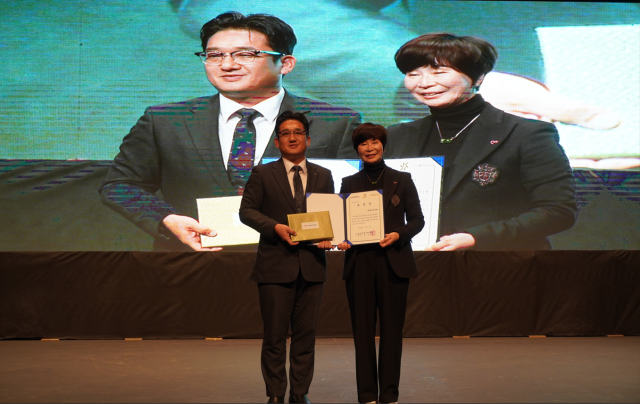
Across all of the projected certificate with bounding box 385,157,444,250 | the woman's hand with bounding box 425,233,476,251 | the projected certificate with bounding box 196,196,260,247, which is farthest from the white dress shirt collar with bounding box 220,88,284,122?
the woman's hand with bounding box 425,233,476,251

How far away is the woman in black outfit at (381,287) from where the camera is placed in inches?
100

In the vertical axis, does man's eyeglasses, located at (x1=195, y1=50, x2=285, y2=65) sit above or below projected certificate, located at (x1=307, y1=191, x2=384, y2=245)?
above

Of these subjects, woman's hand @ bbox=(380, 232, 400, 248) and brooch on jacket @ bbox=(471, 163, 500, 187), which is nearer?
woman's hand @ bbox=(380, 232, 400, 248)

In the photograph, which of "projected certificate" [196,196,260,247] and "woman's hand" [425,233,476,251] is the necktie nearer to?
"projected certificate" [196,196,260,247]

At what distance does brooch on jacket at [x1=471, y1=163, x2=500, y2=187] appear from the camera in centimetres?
507

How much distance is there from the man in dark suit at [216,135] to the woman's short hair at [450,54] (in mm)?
696

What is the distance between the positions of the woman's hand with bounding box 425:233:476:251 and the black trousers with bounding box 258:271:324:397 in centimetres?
260

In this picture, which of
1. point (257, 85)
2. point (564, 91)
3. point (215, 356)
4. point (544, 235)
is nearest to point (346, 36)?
point (257, 85)

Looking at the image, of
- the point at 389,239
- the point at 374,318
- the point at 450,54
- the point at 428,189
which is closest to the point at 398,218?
the point at 389,239

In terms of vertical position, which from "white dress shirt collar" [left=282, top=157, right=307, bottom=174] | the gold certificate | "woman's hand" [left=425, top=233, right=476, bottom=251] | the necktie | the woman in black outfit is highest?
"white dress shirt collar" [left=282, top=157, right=307, bottom=174]

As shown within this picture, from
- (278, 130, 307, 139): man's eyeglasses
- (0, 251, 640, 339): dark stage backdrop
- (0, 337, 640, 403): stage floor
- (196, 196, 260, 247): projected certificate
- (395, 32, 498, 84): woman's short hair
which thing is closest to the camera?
(278, 130, 307, 139): man's eyeglasses

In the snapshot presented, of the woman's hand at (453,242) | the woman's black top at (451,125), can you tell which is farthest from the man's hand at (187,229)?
the woman's black top at (451,125)

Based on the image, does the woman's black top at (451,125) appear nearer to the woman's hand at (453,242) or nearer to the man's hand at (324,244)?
the woman's hand at (453,242)

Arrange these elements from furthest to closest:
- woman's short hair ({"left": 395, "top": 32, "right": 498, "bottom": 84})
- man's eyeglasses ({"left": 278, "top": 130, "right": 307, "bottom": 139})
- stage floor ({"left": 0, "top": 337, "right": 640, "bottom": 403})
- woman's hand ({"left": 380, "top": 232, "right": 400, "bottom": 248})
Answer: woman's short hair ({"left": 395, "top": 32, "right": 498, "bottom": 84}) → stage floor ({"left": 0, "top": 337, "right": 640, "bottom": 403}) → man's eyeglasses ({"left": 278, "top": 130, "right": 307, "bottom": 139}) → woman's hand ({"left": 380, "top": 232, "right": 400, "bottom": 248})
